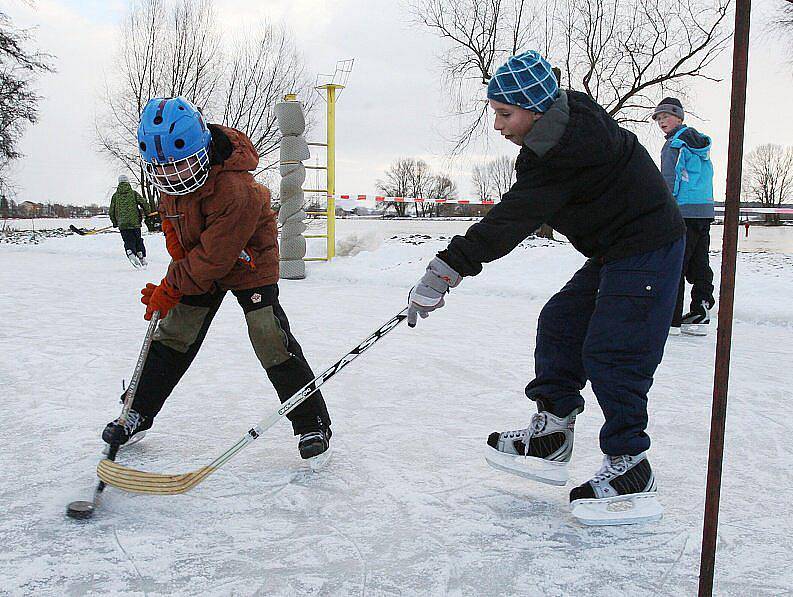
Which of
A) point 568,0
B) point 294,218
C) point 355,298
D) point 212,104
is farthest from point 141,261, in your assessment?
point 212,104

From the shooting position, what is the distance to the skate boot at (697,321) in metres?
5.78

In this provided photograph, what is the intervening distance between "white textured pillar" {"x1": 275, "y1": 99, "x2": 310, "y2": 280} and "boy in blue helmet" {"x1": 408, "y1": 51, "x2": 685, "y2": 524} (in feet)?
25.7

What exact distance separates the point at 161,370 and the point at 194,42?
24.2 m

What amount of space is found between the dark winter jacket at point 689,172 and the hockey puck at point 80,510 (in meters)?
4.68

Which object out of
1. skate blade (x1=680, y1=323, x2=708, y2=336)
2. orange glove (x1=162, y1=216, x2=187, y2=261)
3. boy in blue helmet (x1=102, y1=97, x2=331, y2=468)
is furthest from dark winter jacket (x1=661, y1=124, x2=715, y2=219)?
orange glove (x1=162, y1=216, x2=187, y2=261)

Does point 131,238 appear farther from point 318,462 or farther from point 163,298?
point 318,462

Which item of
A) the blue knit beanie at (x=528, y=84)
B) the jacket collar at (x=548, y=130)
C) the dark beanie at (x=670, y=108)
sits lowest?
the jacket collar at (x=548, y=130)

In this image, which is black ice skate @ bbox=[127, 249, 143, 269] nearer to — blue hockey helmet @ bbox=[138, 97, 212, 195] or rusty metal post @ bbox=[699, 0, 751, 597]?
blue hockey helmet @ bbox=[138, 97, 212, 195]

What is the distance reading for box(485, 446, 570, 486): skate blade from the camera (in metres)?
2.54

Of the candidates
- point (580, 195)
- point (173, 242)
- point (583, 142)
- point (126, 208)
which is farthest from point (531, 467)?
point (126, 208)

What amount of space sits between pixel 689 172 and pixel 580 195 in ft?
12.6

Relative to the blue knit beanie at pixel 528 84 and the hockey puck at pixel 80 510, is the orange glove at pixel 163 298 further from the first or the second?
the blue knit beanie at pixel 528 84

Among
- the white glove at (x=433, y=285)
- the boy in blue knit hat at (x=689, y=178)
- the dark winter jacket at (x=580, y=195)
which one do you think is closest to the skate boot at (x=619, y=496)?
the dark winter jacket at (x=580, y=195)

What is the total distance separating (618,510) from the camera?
7.62 ft
